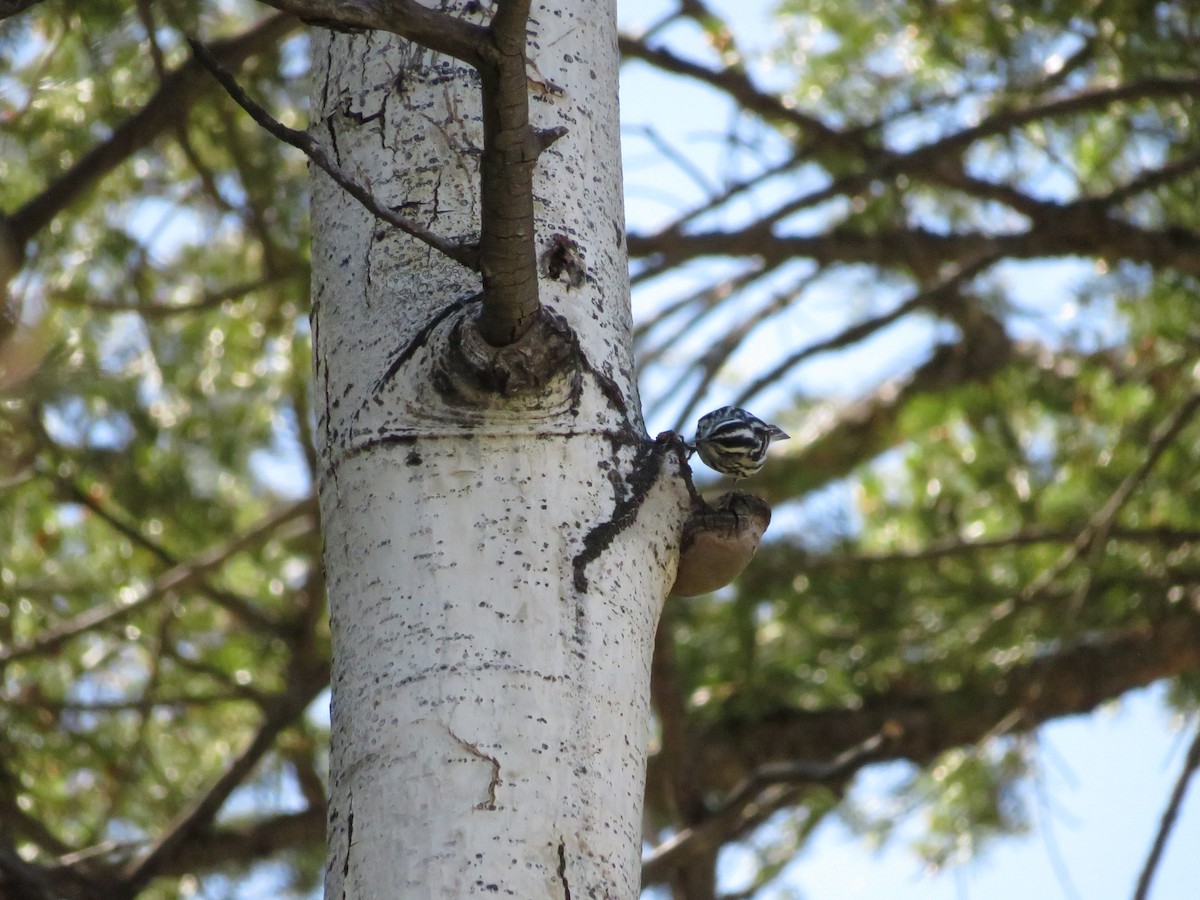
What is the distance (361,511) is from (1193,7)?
2.76 metres

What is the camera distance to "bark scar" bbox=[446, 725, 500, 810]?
3.30 feet

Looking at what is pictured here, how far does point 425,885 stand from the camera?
981 mm

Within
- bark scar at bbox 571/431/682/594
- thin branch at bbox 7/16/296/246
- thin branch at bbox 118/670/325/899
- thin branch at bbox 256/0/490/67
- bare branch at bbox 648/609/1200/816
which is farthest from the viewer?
bare branch at bbox 648/609/1200/816

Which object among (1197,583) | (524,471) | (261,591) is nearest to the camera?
(524,471)

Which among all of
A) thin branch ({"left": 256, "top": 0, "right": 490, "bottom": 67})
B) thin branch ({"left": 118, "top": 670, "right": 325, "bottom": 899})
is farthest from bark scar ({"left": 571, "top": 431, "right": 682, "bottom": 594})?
thin branch ({"left": 118, "top": 670, "right": 325, "bottom": 899})

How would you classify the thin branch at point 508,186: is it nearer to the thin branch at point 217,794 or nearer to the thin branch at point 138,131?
the thin branch at point 138,131

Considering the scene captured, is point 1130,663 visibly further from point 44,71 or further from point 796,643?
point 44,71

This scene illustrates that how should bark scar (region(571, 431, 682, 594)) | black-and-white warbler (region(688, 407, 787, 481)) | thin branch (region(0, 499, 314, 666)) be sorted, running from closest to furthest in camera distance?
bark scar (region(571, 431, 682, 594)), black-and-white warbler (region(688, 407, 787, 481)), thin branch (region(0, 499, 314, 666))

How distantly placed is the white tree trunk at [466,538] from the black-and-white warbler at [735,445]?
0.61 metres

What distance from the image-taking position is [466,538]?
1.10 m

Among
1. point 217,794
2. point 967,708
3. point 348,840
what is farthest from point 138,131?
point 967,708

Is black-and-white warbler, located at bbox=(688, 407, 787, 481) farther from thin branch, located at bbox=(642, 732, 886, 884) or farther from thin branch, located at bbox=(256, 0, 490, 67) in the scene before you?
thin branch, located at bbox=(256, 0, 490, 67)

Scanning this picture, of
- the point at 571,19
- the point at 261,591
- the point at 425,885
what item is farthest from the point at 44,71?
the point at 425,885

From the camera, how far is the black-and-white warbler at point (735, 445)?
6.32 ft
